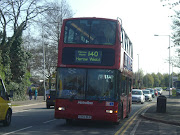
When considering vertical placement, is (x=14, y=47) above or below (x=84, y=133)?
above

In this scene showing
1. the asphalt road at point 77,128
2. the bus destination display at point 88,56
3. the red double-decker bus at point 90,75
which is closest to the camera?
the asphalt road at point 77,128

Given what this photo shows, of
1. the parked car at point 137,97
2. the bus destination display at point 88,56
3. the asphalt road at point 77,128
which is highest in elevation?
the bus destination display at point 88,56

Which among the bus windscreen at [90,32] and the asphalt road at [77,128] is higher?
the bus windscreen at [90,32]

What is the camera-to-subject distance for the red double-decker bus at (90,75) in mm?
13430

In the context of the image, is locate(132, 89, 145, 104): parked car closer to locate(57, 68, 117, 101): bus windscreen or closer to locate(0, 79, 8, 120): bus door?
locate(57, 68, 117, 101): bus windscreen

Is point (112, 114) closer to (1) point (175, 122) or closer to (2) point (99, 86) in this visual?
(2) point (99, 86)

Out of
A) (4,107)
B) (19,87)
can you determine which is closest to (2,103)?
(4,107)

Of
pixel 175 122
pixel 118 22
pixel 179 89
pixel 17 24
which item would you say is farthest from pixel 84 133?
pixel 179 89

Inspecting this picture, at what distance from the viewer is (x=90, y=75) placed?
1358 cm

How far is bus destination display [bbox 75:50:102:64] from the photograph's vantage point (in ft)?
44.7

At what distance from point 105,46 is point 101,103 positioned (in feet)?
7.43

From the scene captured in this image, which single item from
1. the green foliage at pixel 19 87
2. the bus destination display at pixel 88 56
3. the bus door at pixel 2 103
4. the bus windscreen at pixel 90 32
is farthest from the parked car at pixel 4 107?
the green foliage at pixel 19 87

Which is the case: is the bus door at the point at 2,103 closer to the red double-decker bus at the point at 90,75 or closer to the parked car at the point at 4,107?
the parked car at the point at 4,107

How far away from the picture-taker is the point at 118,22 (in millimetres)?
14125
